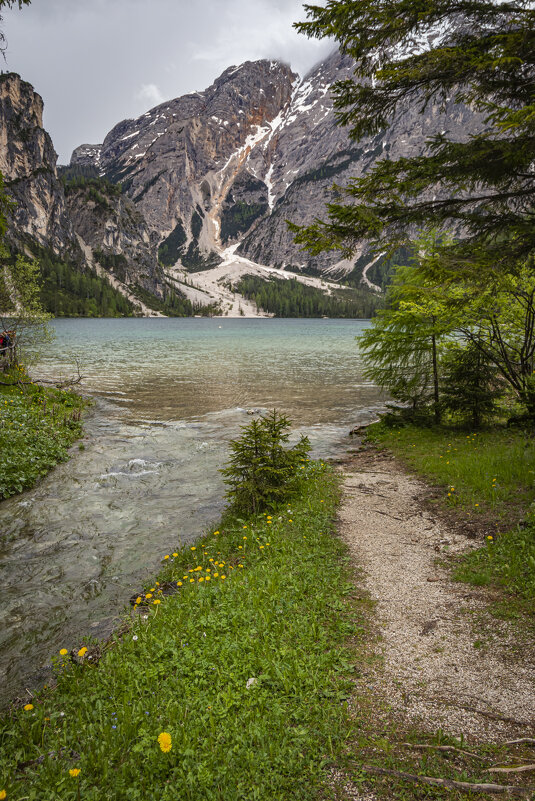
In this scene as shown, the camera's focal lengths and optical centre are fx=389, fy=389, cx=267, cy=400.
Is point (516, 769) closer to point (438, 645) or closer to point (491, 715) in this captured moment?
point (491, 715)

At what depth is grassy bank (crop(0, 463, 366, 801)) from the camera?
3434mm

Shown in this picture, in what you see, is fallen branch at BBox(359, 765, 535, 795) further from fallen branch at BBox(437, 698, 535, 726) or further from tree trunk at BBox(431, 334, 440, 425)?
tree trunk at BBox(431, 334, 440, 425)

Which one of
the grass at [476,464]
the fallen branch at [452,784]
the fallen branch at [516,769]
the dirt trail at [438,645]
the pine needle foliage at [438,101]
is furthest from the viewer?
the grass at [476,464]

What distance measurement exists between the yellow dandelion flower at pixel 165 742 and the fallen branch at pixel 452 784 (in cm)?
172

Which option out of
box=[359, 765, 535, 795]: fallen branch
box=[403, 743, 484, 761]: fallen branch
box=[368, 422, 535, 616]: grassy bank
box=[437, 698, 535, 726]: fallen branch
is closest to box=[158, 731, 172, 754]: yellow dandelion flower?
box=[359, 765, 535, 795]: fallen branch

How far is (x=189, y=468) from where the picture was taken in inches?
598

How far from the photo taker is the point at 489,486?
10227 millimetres

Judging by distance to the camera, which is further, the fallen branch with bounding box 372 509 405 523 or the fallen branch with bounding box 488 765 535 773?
the fallen branch with bounding box 372 509 405 523

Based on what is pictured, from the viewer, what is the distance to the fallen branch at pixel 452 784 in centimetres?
302

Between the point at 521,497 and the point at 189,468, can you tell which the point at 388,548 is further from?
the point at 189,468

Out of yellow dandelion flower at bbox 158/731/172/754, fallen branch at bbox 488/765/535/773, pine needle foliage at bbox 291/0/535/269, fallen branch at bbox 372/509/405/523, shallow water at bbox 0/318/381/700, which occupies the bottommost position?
shallow water at bbox 0/318/381/700

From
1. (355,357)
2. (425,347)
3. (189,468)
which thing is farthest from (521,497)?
(355,357)

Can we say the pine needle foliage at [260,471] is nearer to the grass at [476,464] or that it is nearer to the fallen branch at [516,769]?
the grass at [476,464]

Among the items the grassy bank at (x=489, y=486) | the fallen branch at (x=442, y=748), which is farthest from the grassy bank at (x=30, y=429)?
the grassy bank at (x=489, y=486)
